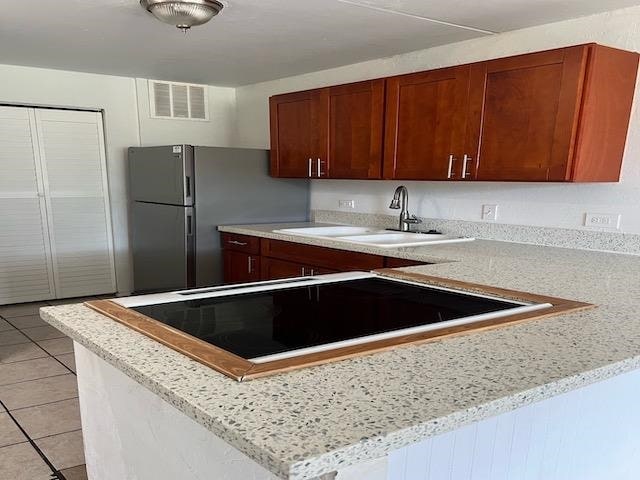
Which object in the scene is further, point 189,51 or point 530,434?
point 189,51

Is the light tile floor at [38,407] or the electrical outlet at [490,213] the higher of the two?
the electrical outlet at [490,213]

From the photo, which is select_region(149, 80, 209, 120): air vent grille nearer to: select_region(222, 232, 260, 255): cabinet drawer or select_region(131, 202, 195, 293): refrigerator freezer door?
select_region(131, 202, 195, 293): refrigerator freezer door

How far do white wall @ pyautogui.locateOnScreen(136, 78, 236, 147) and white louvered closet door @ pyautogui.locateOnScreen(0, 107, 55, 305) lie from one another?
2.93 feet

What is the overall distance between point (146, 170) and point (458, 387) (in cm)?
361

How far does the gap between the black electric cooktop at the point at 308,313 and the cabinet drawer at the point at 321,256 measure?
109 cm

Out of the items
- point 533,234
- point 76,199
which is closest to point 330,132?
point 533,234

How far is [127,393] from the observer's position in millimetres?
1106

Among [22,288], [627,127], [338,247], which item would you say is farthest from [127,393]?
[22,288]

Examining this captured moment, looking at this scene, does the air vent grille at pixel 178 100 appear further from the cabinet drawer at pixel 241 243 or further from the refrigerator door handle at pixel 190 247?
the cabinet drawer at pixel 241 243

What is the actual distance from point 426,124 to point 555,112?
0.69 metres

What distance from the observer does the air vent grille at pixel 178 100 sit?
4422 mm

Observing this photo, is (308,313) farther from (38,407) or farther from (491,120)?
(38,407)

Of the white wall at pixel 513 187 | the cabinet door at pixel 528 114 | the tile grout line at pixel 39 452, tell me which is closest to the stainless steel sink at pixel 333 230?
the white wall at pixel 513 187

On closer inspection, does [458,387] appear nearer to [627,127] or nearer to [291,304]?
[291,304]
